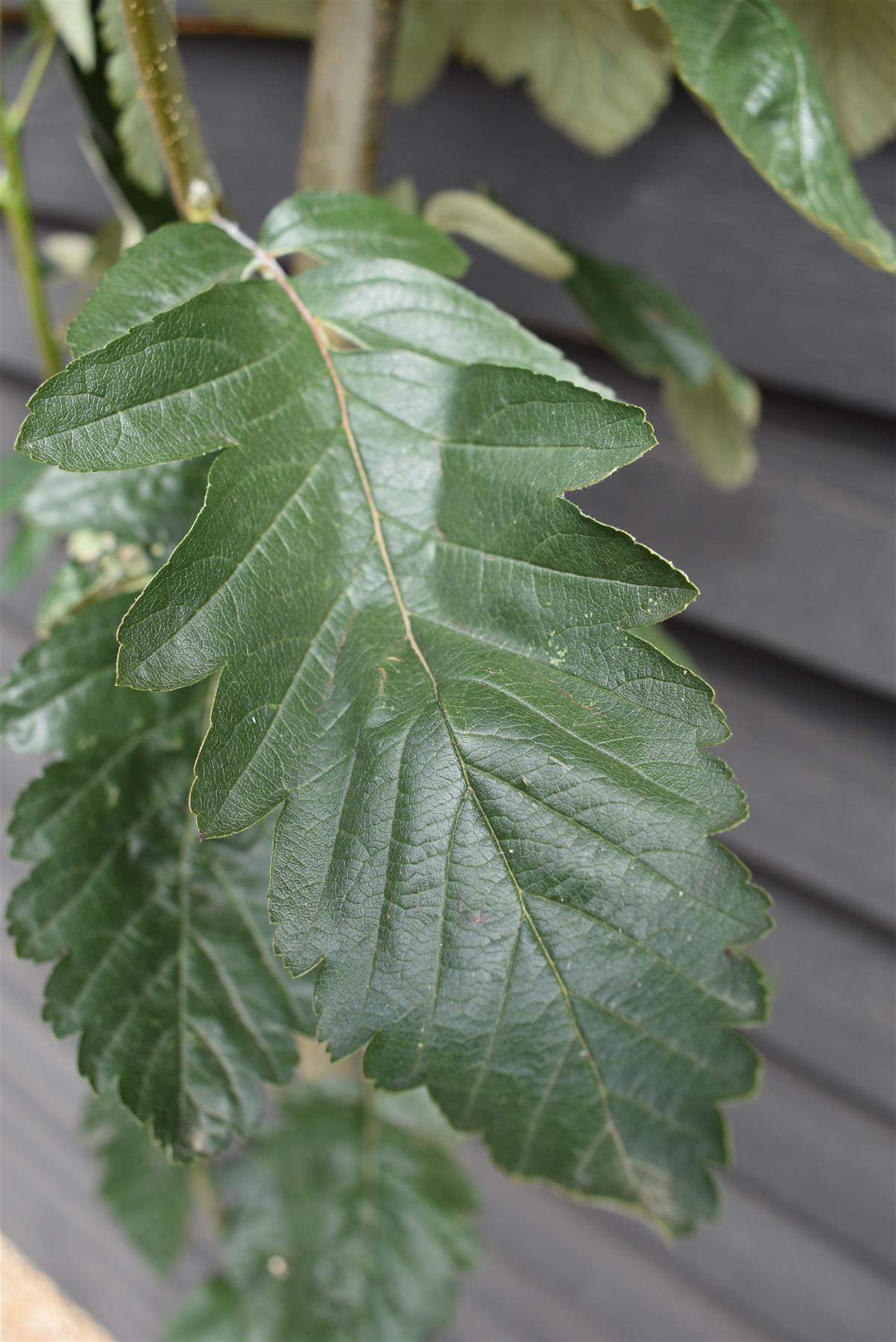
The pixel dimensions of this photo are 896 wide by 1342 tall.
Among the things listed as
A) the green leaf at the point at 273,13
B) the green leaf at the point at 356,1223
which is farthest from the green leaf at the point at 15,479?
the green leaf at the point at 356,1223

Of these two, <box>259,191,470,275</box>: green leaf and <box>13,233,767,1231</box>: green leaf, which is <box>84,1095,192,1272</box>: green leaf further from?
<box>259,191,470,275</box>: green leaf

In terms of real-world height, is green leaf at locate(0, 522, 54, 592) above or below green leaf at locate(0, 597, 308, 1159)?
below

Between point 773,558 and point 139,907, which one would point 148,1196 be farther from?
point 773,558

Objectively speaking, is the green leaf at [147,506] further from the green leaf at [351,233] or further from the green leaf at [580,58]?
the green leaf at [580,58]

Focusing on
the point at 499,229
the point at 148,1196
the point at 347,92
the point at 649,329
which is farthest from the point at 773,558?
the point at 148,1196

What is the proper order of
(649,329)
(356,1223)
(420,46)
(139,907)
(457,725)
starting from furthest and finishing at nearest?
(356,1223)
(420,46)
(649,329)
(139,907)
(457,725)

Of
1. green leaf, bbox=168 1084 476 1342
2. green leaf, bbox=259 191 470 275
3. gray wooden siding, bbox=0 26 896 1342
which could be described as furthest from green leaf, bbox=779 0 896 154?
green leaf, bbox=168 1084 476 1342
